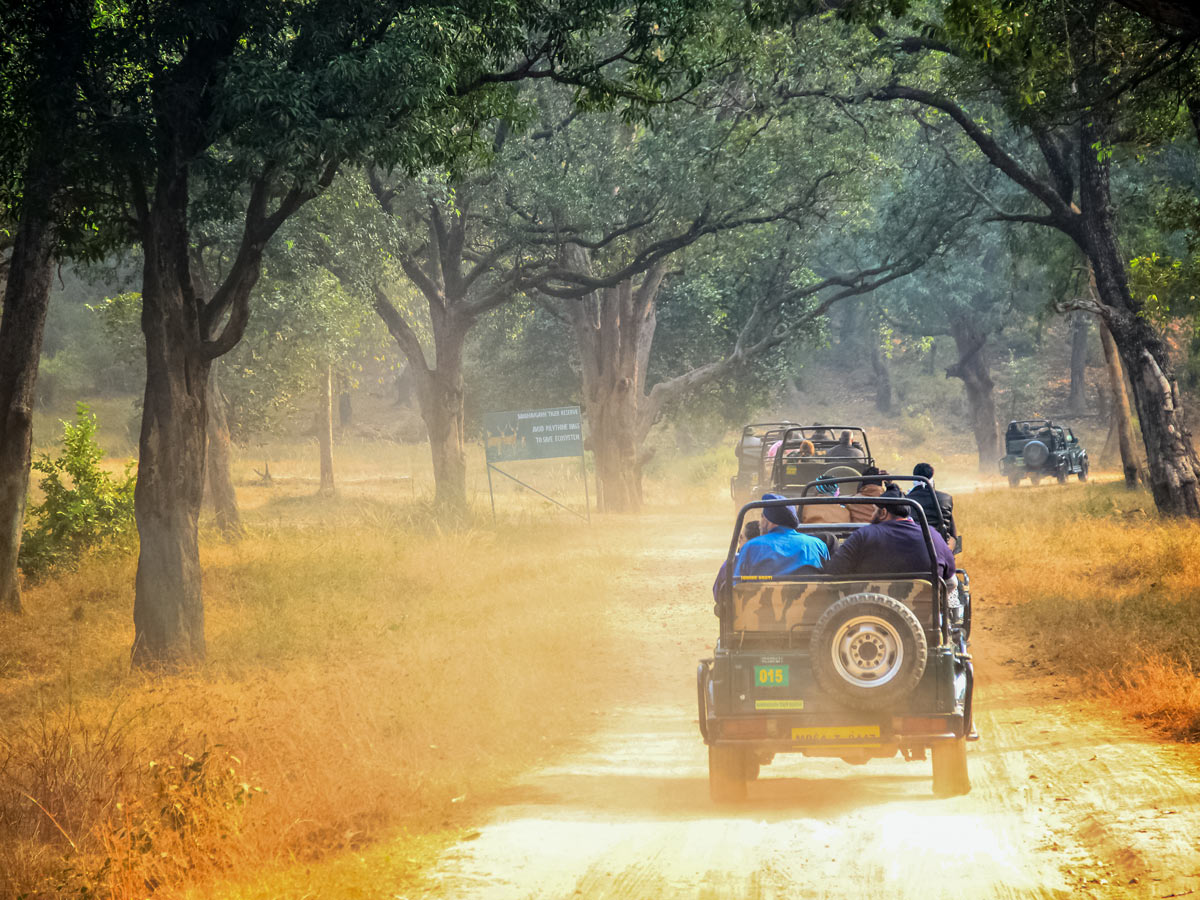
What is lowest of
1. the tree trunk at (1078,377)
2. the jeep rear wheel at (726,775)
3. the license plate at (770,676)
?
the jeep rear wheel at (726,775)

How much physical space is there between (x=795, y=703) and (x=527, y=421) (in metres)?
14.4

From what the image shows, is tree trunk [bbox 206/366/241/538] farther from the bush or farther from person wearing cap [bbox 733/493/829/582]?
person wearing cap [bbox 733/493/829/582]

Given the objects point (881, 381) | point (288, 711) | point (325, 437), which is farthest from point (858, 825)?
point (881, 381)

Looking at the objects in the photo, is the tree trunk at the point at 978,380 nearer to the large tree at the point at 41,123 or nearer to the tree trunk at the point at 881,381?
the tree trunk at the point at 881,381

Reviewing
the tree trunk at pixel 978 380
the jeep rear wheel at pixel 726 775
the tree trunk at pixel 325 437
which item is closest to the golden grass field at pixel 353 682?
the jeep rear wheel at pixel 726 775

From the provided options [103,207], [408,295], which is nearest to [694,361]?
[408,295]

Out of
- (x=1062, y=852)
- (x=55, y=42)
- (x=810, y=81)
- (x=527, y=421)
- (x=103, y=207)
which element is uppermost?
(x=810, y=81)

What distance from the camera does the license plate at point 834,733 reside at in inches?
234

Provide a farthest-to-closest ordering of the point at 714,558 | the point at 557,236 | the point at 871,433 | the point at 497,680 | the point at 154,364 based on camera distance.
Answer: the point at 871,433, the point at 557,236, the point at 714,558, the point at 154,364, the point at 497,680

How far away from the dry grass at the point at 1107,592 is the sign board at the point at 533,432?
7.29 metres

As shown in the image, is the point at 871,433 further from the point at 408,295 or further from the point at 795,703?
the point at 795,703

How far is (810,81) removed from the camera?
1853 cm

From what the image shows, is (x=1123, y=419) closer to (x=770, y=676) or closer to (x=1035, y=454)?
(x=1035, y=454)

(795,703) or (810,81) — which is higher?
(810,81)
